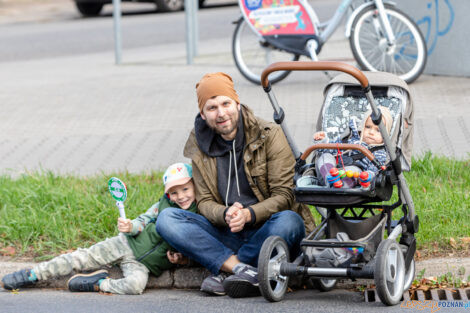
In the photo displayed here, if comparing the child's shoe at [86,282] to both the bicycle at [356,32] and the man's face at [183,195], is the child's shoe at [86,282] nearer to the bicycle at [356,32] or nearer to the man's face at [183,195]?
the man's face at [183,195]

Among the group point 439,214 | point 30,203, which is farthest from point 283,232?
point 30,203

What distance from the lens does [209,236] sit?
17.8 ft

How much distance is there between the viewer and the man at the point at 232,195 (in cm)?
533

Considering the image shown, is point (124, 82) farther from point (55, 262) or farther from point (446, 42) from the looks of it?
point (55, 262)

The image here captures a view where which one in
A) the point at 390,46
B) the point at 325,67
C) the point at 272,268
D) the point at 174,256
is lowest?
the point at 174,256

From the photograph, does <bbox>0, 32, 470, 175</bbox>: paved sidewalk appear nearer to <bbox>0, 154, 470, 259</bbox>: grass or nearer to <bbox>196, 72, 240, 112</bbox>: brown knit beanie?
<bbox>0, 154, 470, 259</bbox>: grass

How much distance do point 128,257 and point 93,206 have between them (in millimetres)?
1025

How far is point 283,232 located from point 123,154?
3304mm

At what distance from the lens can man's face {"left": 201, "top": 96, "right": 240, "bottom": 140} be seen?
539 centimetres

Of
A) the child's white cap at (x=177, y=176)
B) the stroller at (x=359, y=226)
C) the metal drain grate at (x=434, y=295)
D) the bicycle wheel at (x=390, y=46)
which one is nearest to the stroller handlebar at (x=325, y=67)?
the stroller at (x=359, y=226)

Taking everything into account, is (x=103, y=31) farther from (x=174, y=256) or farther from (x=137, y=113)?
(x=174, y=256)

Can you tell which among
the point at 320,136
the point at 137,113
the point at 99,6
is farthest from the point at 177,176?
the point at 99,6

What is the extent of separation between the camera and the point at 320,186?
4.96m

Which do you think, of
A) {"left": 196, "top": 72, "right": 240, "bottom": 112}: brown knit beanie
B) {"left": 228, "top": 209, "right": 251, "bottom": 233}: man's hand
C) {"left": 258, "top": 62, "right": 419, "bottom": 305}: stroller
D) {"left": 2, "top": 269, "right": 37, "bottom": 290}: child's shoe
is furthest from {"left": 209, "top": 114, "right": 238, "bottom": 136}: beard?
{"left": 2, "top": 269, "right": 37, "bottom": 290}: child's shoe
